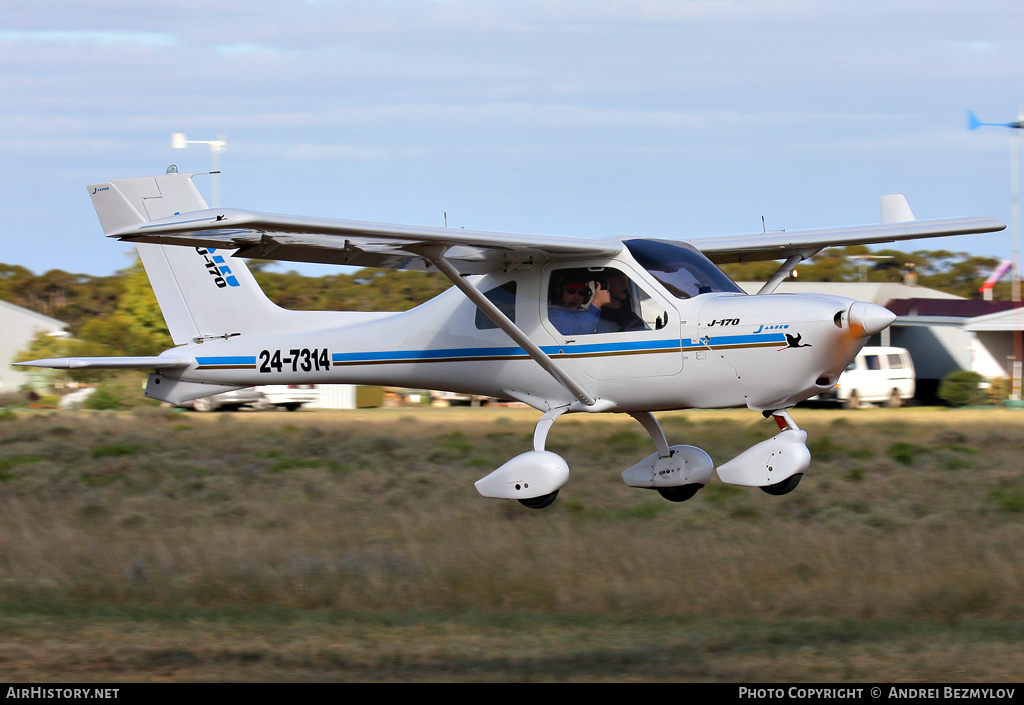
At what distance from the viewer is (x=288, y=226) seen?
8703 mm

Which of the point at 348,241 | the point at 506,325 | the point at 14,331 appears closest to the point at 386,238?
the point at 348,241

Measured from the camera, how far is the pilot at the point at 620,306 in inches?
400

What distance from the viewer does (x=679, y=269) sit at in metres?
10.2

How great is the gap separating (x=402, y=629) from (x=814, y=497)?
7.87m

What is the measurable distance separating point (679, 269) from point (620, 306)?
64 centimetres

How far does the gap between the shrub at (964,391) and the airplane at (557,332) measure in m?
26.3

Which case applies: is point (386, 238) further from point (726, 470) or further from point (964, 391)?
point (964, 391)

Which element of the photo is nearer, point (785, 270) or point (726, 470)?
point (726, 470)

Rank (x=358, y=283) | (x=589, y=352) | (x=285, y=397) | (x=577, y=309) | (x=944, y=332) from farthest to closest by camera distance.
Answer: (x=358, y=283) < (x=944, y=332) < (x=285, y=397) < (x=577, y=309) < (x=589, y=352)

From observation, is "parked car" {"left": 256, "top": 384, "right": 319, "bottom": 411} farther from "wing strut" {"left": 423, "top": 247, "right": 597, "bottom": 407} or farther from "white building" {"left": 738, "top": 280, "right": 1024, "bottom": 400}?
"wing strut" {"left": 423, "top": 247, "right": 597, "bottom": 407}

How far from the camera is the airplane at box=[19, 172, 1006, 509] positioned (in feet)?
30.9

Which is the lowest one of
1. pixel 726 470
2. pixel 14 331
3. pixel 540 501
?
pixel 14 331

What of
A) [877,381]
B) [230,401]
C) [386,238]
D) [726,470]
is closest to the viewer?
[386,238]

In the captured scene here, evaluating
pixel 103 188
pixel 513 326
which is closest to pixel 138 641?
pixel 513 326
